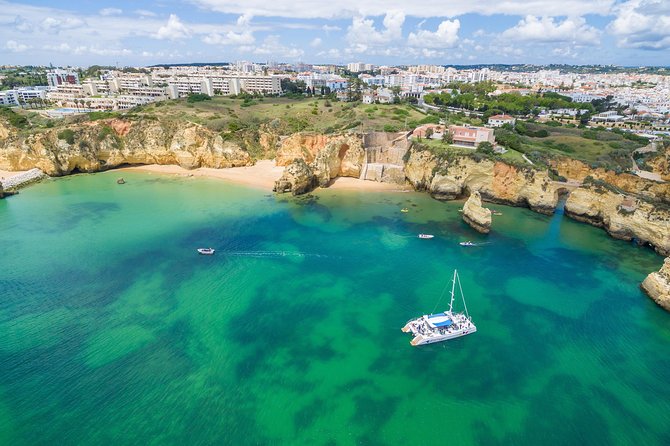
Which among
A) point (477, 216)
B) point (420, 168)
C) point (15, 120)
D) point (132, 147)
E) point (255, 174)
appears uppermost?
point (15, 120)

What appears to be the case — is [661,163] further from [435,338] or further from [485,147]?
[435,338]

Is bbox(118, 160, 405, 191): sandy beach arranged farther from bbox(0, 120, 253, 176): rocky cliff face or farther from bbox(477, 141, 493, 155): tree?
bbox(477, 141, 493, 155): tree

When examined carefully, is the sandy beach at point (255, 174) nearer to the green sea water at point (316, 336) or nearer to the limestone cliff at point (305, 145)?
the limestone cliff at point (305, 145)

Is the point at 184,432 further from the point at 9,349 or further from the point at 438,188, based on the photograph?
the point at 438,188

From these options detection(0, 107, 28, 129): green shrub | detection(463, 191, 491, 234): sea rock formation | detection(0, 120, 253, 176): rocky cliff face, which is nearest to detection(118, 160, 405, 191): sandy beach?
detection(0, 120, 253, 176): rocky cliff face

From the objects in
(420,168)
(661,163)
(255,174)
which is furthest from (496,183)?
(255,174)

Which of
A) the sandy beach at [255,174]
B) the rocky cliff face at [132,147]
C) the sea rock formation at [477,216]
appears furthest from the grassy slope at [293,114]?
the sea rock formation at [477,216]
